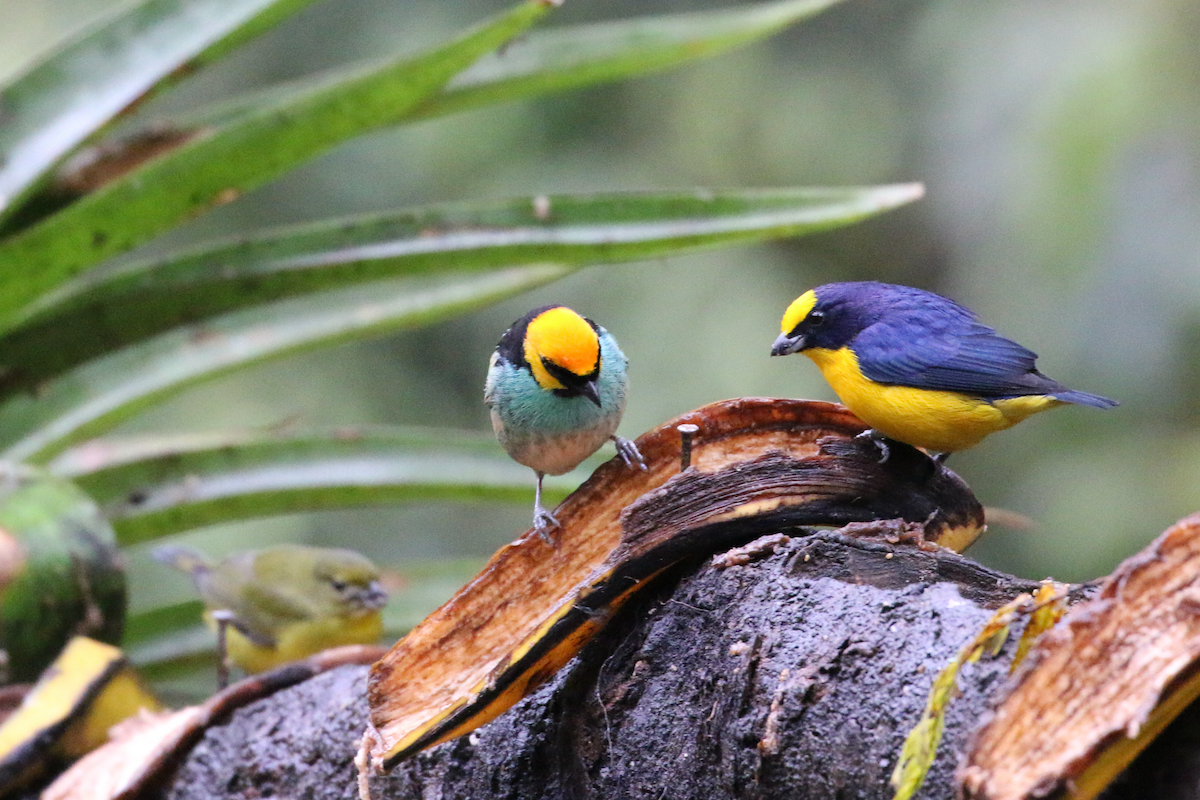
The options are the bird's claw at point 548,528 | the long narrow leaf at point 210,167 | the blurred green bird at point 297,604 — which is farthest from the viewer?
the blurred green bird at point 297,604

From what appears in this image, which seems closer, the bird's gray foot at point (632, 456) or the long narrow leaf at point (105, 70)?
the bird's gray foot at point (632, 456)

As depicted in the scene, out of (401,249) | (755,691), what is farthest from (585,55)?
(755,691)

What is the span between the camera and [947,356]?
1.77m

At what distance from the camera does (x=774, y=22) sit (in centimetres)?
289

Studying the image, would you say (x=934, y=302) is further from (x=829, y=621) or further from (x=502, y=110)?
(x=502, y=110)

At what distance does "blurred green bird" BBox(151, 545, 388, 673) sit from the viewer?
106 inches

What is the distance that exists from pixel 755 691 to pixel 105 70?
2.33 meters

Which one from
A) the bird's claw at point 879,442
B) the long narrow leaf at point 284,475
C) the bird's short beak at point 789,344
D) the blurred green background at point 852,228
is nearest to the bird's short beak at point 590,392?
the bird's short beak at point 789,344

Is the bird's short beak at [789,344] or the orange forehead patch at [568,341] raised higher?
the orange forehead patch at [568,341]

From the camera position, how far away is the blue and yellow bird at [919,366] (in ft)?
5.47

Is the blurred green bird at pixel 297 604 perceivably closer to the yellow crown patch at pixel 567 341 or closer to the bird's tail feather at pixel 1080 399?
the yellow crown patch at pixel 567 341

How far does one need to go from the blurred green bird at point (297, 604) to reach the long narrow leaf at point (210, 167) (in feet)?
2.81

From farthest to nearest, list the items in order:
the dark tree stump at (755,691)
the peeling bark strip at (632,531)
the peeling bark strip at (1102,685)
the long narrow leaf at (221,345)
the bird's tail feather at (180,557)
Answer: the bird's tail feather at (180,557), the long narrow leaf at (221,345), the peeling bark strip at (632,531), the dark tree stump at (755,691), the peeling bark strip at (1102,685)

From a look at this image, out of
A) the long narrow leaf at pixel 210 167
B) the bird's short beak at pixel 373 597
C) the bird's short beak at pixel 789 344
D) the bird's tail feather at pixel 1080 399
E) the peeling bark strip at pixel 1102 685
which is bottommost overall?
the bird's short beak at pixel 373 597
